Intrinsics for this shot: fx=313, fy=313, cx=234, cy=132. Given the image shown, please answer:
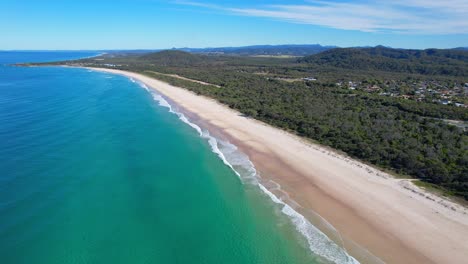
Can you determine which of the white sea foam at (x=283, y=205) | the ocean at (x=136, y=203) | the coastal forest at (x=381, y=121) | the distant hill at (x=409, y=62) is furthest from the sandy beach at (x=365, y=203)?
the distant hill at (x=409, y=62)

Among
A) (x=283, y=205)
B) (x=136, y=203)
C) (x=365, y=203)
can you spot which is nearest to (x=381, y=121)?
(x=365, y=203)

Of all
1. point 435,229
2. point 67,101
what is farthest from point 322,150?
point 67,101

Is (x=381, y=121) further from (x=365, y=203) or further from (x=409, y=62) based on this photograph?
(x=409, y=62)

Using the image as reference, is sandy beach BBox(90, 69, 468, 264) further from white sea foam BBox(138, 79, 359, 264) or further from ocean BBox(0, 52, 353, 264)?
ocean BBox(0, 52, 353, 264)

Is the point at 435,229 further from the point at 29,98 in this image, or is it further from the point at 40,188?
the point at 29,98

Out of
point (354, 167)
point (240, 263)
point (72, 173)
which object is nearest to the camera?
point (240, 263)

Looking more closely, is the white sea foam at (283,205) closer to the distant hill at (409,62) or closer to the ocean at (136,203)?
the ocean at (136,203)
